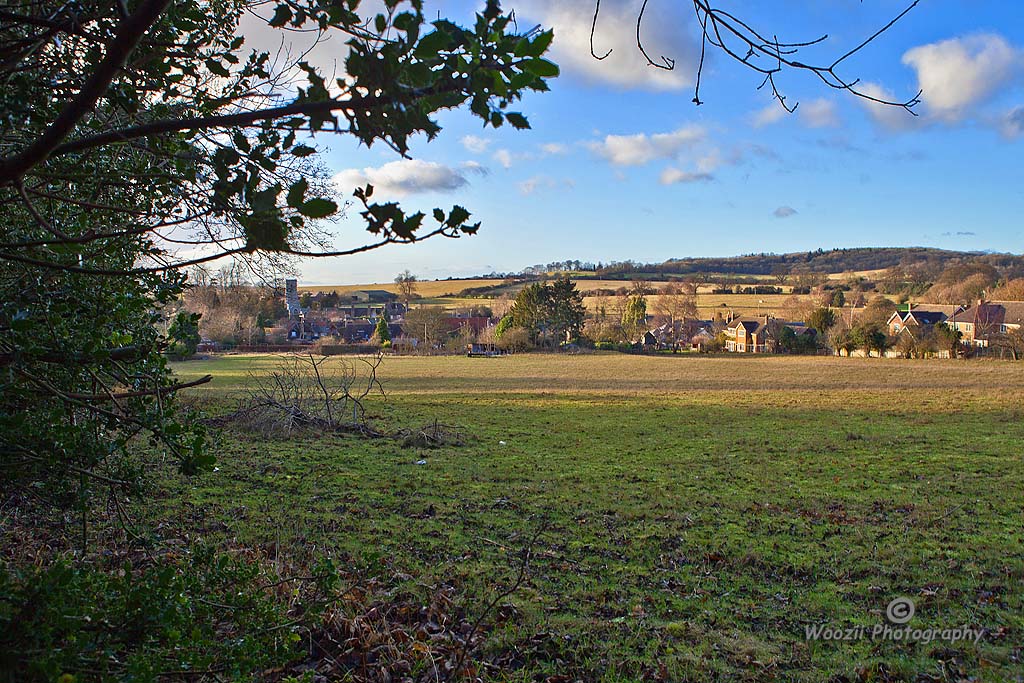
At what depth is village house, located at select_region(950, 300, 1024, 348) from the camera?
5131 centimetres

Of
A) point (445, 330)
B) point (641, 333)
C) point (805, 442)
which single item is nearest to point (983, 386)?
point (805, 442)

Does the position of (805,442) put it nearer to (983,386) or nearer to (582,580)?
(582,580)

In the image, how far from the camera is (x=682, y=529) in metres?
7.55

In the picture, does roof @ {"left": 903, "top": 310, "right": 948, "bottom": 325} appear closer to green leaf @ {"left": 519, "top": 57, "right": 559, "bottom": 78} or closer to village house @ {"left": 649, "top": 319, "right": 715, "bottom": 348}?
village house @ {"left": 649, "top": 319, "right": 715, "bottom": 348}

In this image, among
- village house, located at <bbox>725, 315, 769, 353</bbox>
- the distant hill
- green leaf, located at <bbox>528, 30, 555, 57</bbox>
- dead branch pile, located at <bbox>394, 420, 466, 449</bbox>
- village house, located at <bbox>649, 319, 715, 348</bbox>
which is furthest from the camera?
the distant hill

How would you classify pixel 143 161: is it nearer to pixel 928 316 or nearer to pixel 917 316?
Answer: pixel 917 316

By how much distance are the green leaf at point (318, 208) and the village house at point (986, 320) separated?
59811 millimetres

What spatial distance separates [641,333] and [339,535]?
63.7 meters

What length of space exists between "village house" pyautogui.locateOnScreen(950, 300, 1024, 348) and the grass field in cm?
4168

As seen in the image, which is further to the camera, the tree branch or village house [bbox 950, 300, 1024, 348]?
village house [bbox 950, 300, 1024, 348]

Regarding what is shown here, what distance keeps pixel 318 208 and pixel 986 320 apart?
6673 cm

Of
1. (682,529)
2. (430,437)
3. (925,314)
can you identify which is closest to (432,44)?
(682,529)

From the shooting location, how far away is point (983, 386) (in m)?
28.7

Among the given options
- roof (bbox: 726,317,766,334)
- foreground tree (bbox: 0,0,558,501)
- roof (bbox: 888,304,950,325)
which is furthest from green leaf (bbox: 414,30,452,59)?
roof (bbox: 726,317,766,334)
